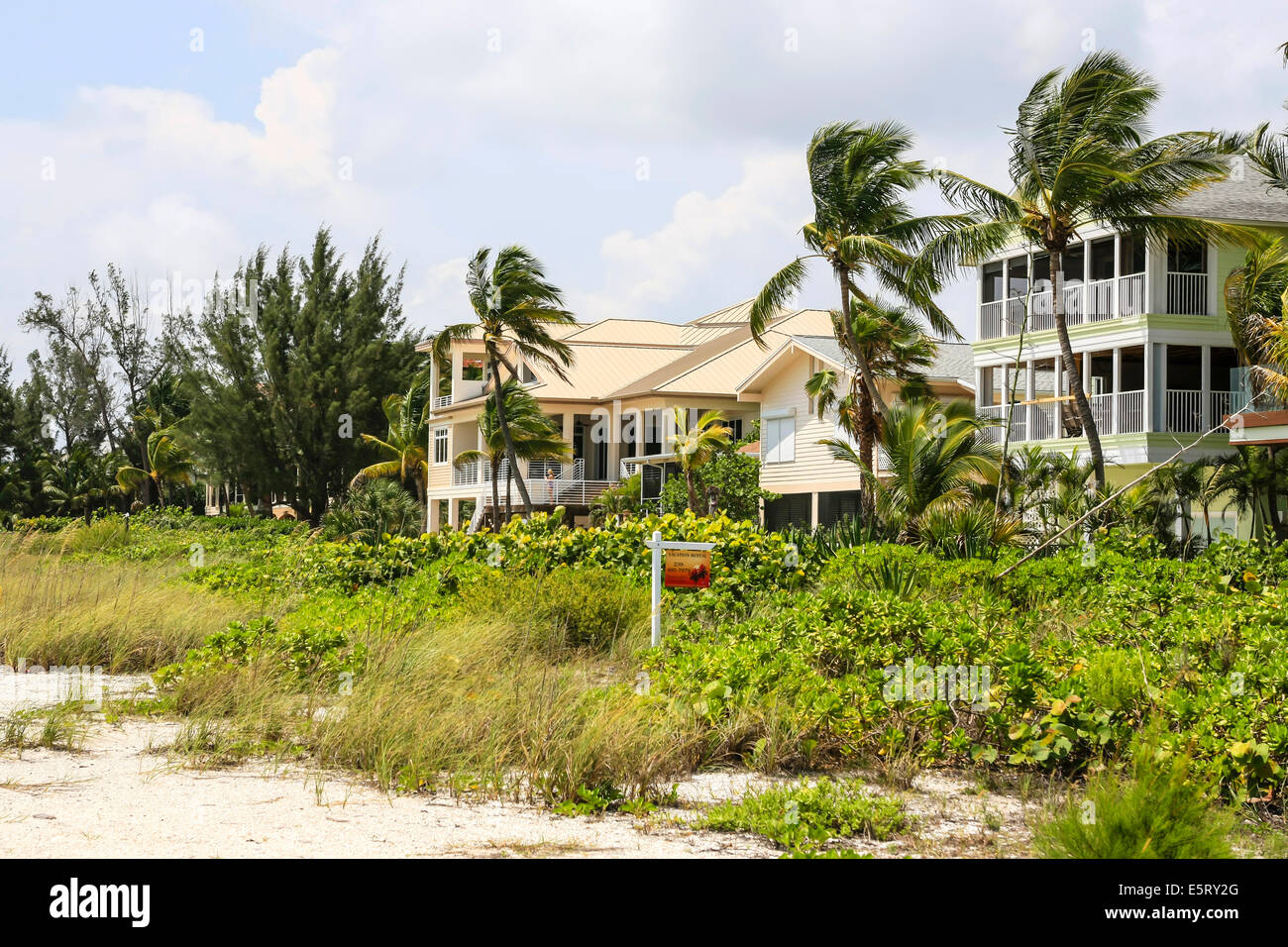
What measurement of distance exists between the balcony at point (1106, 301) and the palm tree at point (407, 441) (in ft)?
84.6

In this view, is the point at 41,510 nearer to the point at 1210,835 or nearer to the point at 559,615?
the point at 559,615

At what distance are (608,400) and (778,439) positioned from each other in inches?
308

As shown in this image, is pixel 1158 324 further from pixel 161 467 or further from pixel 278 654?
pixel 161 467

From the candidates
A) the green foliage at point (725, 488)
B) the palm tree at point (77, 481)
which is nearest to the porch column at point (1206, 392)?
the green foliage at point (725, 488)

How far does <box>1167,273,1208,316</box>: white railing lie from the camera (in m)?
26.8

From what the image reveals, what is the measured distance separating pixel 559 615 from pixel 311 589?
4.28 meters

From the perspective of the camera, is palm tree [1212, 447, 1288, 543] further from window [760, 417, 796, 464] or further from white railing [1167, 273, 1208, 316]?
window [760, 417, 796, 464]

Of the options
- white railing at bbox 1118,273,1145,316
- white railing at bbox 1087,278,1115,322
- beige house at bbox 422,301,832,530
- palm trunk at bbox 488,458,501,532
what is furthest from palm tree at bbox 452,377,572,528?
white railing at bbox 1118,273,1145,316

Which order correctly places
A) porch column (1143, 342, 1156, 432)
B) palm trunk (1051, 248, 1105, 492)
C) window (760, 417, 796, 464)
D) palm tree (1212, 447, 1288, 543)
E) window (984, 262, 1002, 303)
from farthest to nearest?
1. window (760, 417, 796, 464)
2. window (984, 262, 1002, 303)
3. porch column (1143, 342, 1156, 432)
4. palm tree (1212, 447, 1288, 543)
5. palm trunk (1051, 248, 1105, 492)

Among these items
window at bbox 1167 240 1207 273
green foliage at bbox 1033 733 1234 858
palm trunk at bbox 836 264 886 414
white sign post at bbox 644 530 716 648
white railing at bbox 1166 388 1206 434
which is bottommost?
green foliage at bbox 1033 733 1234 858

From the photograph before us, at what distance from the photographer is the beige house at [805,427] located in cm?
3325

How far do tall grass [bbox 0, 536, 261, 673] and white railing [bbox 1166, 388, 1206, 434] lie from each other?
64.4ft

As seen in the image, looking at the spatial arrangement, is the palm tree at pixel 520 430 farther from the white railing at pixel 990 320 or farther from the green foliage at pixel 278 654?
the green foliage at pixel 278 654

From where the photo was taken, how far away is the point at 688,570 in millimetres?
10195
